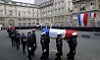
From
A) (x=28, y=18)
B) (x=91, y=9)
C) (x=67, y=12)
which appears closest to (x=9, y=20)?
(x=28, y=18)

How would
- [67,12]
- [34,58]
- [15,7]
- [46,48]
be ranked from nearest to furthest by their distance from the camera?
[46,48], [34,58], [67,12], [15,7]

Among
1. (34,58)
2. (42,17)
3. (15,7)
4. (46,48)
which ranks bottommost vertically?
(34,58)

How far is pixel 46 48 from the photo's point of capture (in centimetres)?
941

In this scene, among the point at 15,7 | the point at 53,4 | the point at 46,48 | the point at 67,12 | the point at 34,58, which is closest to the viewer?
the point at 46,48

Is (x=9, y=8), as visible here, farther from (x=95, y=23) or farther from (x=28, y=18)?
(x=95, y=23)

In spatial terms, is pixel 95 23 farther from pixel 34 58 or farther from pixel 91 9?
pixel 34 58

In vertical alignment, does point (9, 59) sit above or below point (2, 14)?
below

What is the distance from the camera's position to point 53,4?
64625 mm

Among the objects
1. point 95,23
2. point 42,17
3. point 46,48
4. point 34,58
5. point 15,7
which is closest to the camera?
point 46,48

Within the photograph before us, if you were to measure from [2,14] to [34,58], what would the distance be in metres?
59.3

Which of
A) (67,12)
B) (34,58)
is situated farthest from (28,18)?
(34,58)

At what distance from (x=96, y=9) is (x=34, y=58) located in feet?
99.2

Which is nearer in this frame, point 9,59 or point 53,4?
point 9,59

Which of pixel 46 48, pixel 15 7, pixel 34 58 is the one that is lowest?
pixel 34 58
